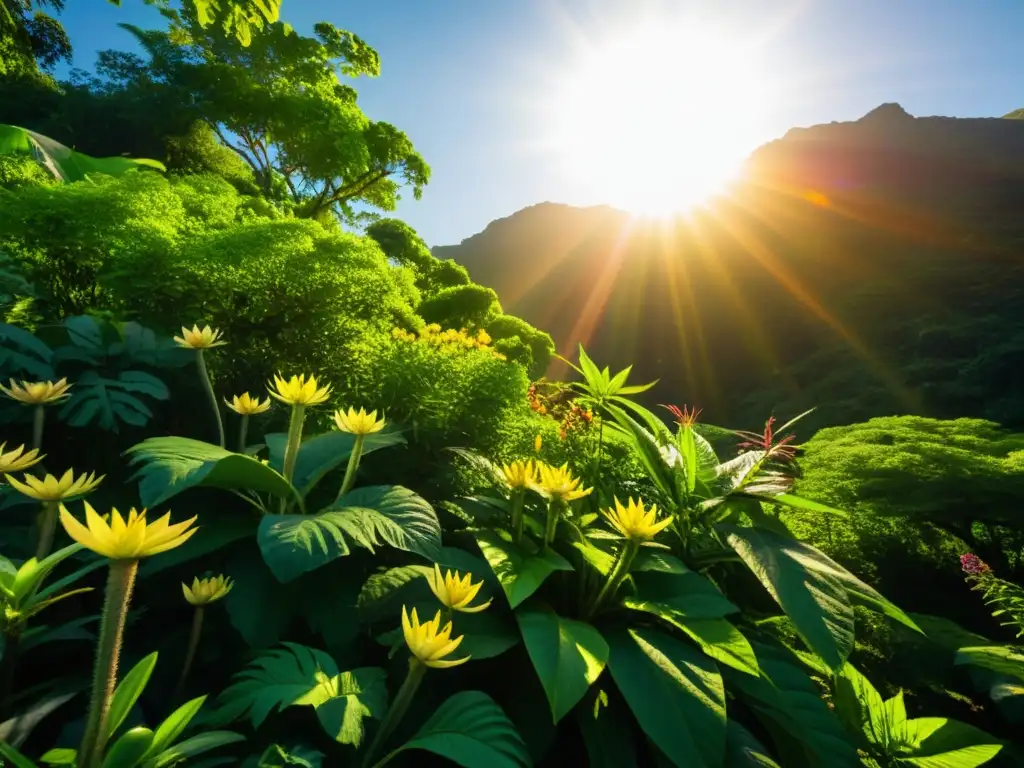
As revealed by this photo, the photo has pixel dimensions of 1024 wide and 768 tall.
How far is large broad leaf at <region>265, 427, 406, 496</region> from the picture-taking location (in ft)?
4.97

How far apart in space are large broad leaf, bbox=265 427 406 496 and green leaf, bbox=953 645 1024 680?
221cm

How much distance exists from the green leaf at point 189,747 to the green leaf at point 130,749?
2 centimetres

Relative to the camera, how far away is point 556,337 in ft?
115

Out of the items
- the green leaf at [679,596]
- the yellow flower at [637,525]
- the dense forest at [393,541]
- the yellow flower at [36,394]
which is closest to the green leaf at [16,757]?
the dense forest at [393,541]

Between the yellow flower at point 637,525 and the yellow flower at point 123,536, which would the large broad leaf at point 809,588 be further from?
the yellow flower at point 123,536

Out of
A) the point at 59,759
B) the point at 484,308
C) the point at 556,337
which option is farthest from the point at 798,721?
the point at 556,337

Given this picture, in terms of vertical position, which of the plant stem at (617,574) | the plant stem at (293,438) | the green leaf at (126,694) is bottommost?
the plant stem at (617,574)

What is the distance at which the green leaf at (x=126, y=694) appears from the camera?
2.42 ft

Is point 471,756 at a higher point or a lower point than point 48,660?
lower

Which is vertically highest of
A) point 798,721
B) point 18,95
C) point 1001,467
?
point 18,95

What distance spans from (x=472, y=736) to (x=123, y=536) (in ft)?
2.07

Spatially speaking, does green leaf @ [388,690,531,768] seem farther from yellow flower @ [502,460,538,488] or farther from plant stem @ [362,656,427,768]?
yellow flower @ [502,460,538,488]

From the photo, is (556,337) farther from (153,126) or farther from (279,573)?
(279,573)

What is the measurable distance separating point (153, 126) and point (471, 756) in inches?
505
